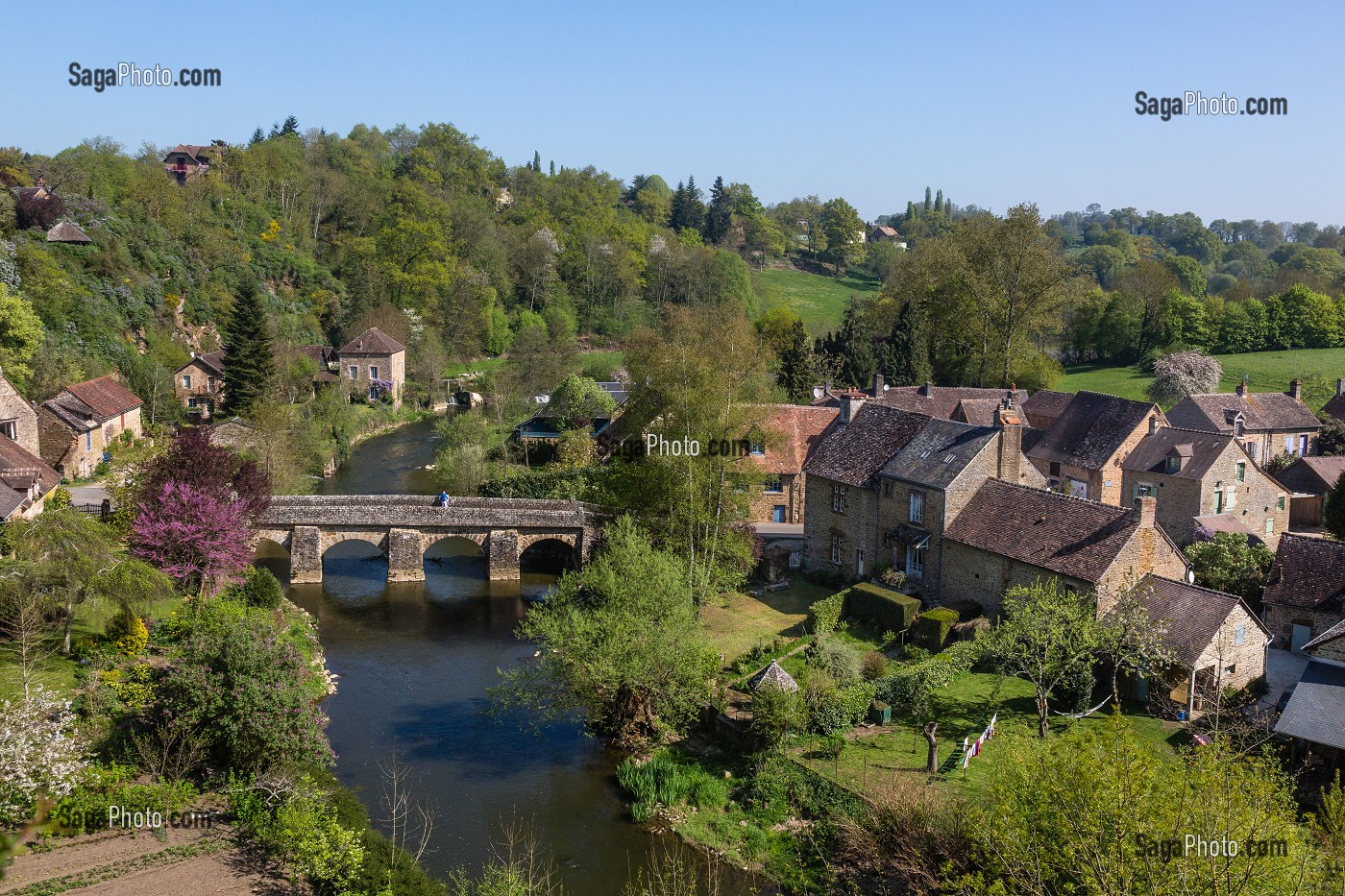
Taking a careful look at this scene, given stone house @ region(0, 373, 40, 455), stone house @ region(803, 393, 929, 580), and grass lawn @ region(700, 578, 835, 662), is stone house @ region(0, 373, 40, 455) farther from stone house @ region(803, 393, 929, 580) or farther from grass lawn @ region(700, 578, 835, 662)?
stone house @ region(803, 393, 929, 580)

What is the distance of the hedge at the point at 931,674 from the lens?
3111 cm

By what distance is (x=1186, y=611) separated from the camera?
3081 cm

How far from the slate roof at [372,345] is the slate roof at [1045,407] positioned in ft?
161

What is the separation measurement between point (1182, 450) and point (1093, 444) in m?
5.79

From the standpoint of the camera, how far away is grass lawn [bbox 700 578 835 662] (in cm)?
3784

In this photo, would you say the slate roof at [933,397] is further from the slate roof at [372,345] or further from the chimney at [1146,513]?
the slate roof at [372,345]

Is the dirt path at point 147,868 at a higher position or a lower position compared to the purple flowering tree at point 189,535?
lower

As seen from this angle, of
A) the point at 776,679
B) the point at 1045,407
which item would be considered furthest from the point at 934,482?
the point at 1045,407

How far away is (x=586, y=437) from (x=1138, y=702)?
36.8 m

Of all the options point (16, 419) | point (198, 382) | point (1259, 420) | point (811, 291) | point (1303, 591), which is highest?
point (811, 291)

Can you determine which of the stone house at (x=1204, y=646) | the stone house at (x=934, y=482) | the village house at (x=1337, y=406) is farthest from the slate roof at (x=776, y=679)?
the village house at (x=1337, y=406)

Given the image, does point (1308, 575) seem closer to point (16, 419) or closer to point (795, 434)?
point (795, 434)

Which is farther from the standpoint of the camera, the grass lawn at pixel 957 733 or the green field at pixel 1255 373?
the green field at pixel 1255 373

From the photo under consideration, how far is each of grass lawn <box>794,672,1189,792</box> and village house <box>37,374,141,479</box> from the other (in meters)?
41.0
